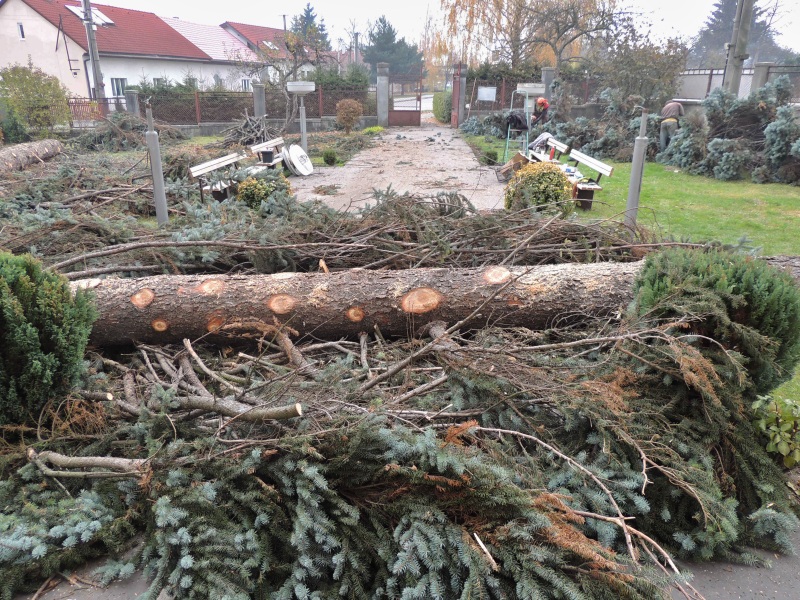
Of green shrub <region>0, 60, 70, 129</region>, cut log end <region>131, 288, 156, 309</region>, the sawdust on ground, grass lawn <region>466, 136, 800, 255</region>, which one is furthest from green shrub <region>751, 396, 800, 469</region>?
green shrub <region>0, 60, 70, 129</region>

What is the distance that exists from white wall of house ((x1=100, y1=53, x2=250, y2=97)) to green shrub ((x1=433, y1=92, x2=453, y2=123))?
1299 cm

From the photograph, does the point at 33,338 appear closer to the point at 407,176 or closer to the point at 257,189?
the point at 257,189

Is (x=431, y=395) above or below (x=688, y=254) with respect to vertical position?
below

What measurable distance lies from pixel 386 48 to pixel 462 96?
3907 centimetres

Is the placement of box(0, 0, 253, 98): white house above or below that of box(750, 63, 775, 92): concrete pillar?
above

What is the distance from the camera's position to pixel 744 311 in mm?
3277

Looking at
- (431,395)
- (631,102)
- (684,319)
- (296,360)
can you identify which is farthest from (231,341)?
(631,102)

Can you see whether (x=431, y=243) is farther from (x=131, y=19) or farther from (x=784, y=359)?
(x=131, y=19)

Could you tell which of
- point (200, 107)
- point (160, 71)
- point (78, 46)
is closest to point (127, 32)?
point (160, 71)

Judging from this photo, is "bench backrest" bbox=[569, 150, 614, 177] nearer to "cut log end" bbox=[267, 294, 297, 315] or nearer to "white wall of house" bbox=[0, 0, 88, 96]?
"cut log end" bbox=[267, 294, 297, 315]

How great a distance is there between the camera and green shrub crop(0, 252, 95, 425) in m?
3.20

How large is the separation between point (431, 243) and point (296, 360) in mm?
1873

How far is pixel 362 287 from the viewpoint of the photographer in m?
4.47

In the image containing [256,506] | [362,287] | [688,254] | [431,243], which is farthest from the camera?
[431,243]
